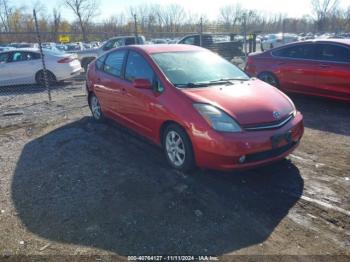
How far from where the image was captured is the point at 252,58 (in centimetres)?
920

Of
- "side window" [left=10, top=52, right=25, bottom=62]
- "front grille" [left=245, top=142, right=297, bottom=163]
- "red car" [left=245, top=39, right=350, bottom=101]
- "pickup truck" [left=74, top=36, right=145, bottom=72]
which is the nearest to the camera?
"front grille" [left=245, top=142, right=297, bottom=163]

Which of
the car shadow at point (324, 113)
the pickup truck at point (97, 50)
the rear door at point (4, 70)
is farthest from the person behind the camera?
the pickup truck at point (97, 50)

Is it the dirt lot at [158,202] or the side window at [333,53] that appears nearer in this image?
the dirt lot at [158,202]

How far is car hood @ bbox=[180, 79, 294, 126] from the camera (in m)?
3.88

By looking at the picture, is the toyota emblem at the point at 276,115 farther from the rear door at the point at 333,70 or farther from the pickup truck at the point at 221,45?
the pickup truck at the point at 221,45

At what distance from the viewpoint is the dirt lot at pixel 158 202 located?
3023mm

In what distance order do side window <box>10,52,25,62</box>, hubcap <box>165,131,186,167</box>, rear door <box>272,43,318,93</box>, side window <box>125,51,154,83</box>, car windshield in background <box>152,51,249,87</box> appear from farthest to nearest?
1. side window <box>10,52,25,62</box>
2. rear door <box>272,43,318,93</box>
3. side window <box>125,51,154,83</box>
4. car windshield in background <box>152,51,249,87</box>
5. hubcap <box>165,131,186,167</box>

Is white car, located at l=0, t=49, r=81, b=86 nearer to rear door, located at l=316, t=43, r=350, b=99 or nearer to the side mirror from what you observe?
the side mirror

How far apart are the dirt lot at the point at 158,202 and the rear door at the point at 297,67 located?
226cm

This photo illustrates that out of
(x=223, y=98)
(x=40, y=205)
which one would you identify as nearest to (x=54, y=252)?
(x=40, y=205)

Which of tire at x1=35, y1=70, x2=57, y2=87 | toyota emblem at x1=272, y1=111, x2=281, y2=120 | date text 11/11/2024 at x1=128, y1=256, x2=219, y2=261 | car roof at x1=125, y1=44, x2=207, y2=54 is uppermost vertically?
car roof at x1=125, y1=44, x2=207, y2=54

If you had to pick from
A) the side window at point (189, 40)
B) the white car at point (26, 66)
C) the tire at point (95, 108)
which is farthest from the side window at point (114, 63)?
the side window at point (189, 40)

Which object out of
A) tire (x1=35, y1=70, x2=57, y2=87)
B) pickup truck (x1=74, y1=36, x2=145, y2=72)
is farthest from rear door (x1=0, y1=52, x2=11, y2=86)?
pickup truck (x1=74, y1=36, x2=145, y2=72)

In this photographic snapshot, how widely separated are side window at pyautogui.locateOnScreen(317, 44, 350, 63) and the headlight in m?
4.61
